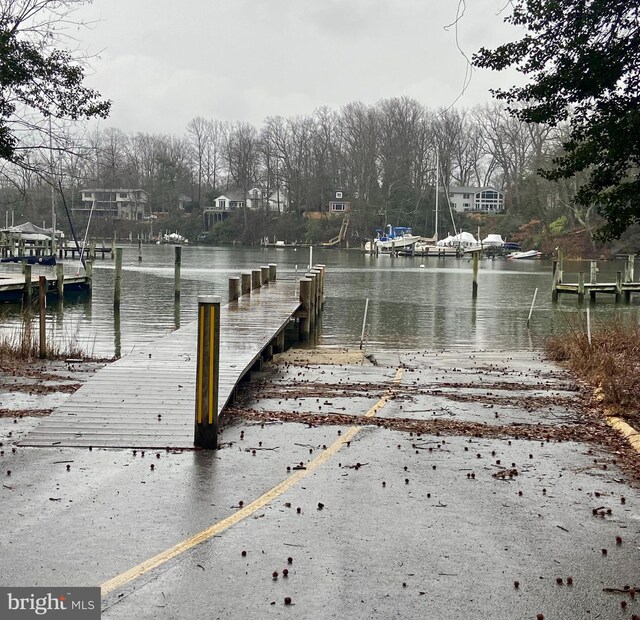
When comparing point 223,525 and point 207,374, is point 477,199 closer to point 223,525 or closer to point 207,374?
point 207,374

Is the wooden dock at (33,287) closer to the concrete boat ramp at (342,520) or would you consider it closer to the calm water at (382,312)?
the calm water at (382,312)

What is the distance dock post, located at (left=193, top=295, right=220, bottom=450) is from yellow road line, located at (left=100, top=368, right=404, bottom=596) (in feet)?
3.75

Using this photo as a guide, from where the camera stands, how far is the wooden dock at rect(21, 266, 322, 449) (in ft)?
31.1

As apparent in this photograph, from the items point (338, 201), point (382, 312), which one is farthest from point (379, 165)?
point (382, 312)

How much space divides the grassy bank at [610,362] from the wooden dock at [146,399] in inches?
202

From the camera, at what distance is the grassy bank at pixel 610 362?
39.1 ft

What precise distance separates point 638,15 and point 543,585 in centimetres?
733

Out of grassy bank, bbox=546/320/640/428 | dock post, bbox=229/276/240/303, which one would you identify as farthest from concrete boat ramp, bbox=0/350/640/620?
dock post, bbox=229/276/240/303

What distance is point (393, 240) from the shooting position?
11619 cm

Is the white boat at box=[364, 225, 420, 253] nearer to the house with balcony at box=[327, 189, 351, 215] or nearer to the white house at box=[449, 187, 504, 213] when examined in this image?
the white house at box=[449, 187, 504, 213]

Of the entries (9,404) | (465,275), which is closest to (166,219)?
(465,275)

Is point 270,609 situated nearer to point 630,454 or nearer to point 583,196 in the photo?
point 630,454

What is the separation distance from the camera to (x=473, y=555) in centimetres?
634

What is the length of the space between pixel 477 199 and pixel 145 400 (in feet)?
439
